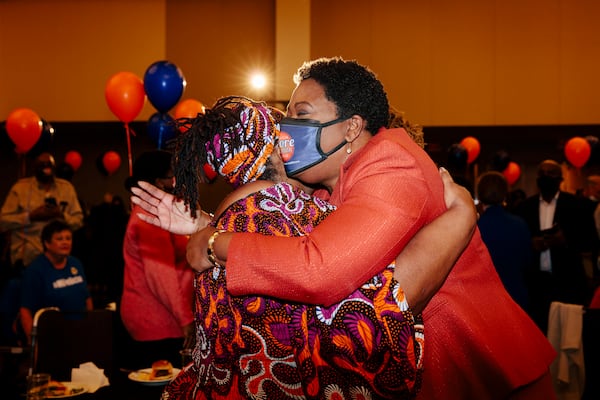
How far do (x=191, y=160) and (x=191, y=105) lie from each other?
14.6 feet

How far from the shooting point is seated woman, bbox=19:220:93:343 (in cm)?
396

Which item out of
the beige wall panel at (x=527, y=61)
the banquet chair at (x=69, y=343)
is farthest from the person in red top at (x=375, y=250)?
the beige wall panel at (x=527, y=61)

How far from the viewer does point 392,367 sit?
1.30 meters

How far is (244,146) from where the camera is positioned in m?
1.45

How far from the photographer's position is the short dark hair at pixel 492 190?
4.18 m

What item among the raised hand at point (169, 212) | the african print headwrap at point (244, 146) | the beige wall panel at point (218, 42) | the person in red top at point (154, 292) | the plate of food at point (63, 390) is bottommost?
the plate of food at point (63, 390)

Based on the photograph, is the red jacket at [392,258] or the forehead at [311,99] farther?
the forehead at [311,99]

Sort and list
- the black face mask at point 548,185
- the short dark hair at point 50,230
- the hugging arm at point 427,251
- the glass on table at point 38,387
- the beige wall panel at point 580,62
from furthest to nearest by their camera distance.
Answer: the beige wall panel at point 580,62 → the black face mask at point 548,185 → the short dark hair at point 50,230 → the glass on table at point 38,387 → the hugging arm at point 427,251

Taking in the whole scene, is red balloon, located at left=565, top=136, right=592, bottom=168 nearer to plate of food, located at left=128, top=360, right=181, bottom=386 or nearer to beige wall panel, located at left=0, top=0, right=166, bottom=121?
beige wall panel, located at left=0, top=0, right=166, bottom=121

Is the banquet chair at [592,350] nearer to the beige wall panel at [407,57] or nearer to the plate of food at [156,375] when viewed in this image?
Result: the plate of food at [156,375]

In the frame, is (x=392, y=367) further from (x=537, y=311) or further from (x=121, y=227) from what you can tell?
(x=121, y=227)

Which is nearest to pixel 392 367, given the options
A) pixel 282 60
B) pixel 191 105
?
pixel 191 105

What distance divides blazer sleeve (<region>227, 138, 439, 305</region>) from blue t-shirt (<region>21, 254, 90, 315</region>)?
122 inches

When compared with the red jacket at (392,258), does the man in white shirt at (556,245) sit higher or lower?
lower
